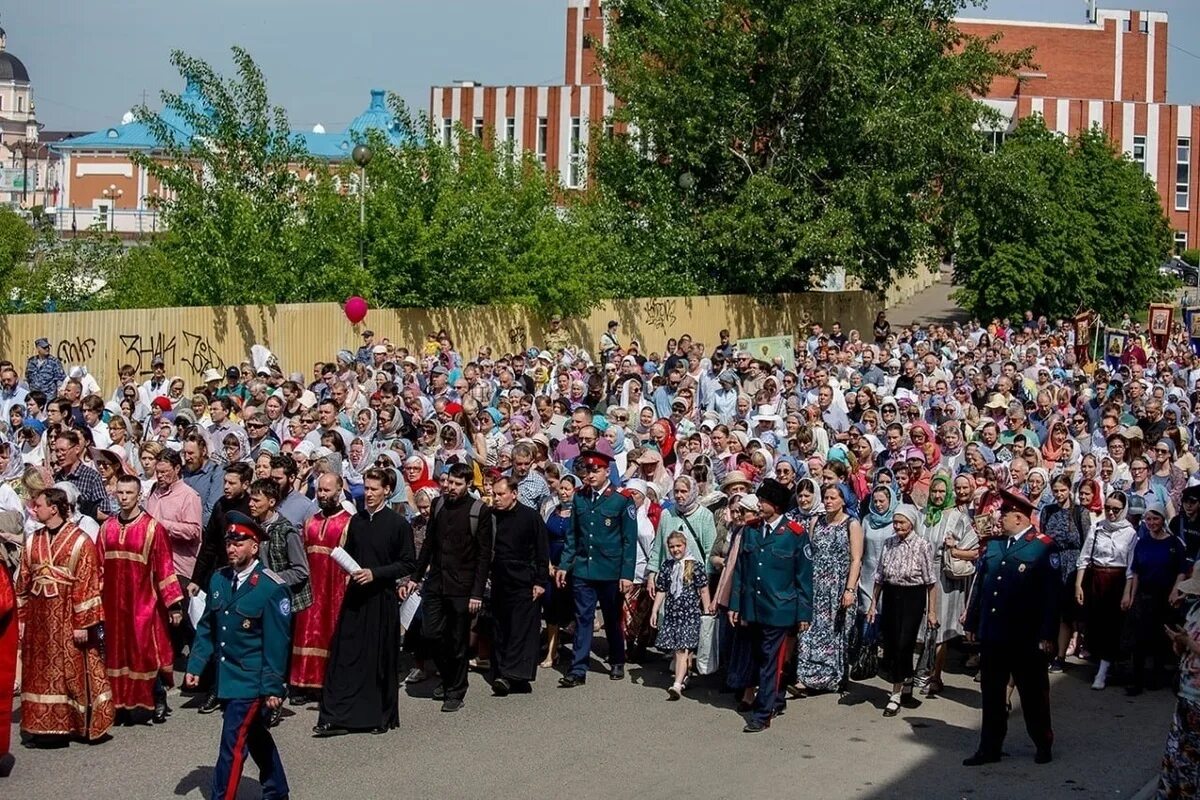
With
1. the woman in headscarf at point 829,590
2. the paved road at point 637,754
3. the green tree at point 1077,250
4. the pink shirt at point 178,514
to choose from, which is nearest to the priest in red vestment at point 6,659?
the paved road at point 637,754

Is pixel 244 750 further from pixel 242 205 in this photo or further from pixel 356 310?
pixel 242 205

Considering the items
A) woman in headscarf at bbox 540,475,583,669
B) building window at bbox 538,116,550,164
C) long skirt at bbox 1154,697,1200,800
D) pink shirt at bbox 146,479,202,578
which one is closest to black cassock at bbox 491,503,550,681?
woman in headscarf at bbox 540,475,583,669

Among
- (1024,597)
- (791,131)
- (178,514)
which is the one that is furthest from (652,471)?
(791,131)

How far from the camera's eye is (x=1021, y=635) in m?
10.0

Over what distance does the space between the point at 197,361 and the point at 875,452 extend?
1268 cm

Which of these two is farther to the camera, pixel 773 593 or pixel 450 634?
pixel 450 634

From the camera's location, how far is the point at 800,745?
1044 centimetres

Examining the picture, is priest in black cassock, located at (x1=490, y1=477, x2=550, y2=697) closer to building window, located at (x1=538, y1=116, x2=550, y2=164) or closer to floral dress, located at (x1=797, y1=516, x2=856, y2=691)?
floral dress, located at (x1=797, y1=516, x2=856, y2=691)

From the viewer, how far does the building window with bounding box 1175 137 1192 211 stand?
79.0 meters

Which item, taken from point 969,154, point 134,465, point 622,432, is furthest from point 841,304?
point 134,465

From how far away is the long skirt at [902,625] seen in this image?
36.9 feet

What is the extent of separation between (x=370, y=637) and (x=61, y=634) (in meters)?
1.80

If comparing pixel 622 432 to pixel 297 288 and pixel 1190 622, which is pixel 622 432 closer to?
pixel 1190 622

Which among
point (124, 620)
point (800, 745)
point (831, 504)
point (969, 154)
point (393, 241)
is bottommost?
point (800, 745)
